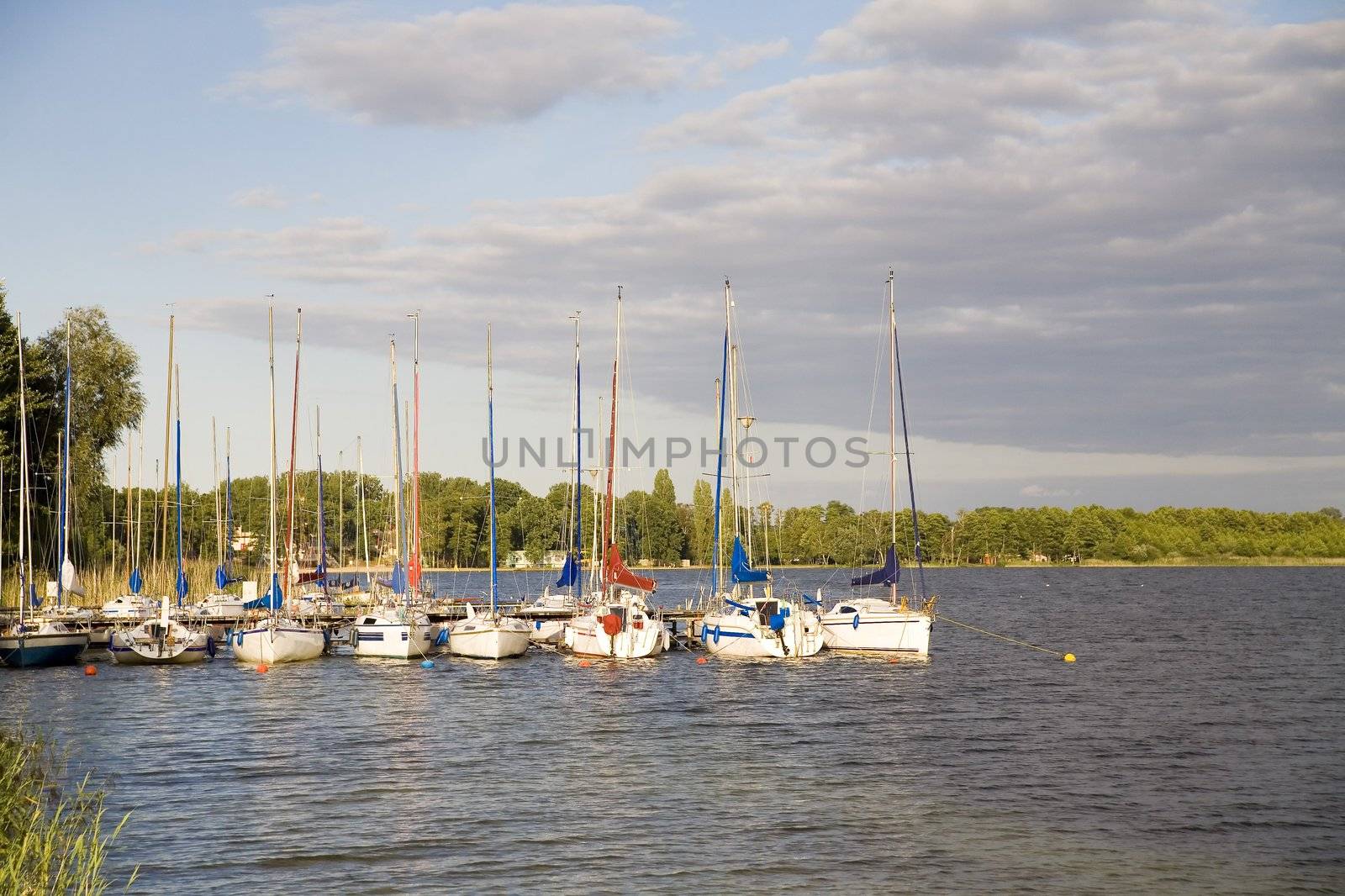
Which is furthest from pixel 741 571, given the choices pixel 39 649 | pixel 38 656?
pixel 38 656

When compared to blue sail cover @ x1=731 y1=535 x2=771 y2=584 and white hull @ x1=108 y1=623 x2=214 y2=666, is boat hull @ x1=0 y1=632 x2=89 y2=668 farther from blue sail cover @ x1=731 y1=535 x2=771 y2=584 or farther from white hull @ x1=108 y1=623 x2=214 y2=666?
blue sail cover @ x1=731 y1=535 x2=771 y2=584

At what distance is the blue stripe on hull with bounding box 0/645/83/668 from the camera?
189ft

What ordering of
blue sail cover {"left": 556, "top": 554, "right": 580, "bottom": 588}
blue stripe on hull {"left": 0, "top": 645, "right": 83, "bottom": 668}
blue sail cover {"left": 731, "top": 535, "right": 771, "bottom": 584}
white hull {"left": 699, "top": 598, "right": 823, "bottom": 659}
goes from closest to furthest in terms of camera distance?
blue stripe on hull {"left": 0, "top": 645, "right": 83, "bottom": 668} → blue sail cover {"left": 731, "top": 535, "right": 771, "bottom": 584} → white hull {"left": 699, "top": 598, "right": 823, "bottom": 659} → blue sail cover {"left": 556, "top": 554, "right": 580, "bottom": 588}

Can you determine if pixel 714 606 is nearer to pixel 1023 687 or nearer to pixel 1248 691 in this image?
pixel 1023 687

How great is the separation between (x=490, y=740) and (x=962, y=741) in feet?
46.4

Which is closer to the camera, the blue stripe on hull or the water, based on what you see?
the water

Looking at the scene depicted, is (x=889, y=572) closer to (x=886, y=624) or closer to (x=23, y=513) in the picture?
(x=886, y=624)

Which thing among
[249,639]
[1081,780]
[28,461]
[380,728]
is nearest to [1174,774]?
[1081,780]

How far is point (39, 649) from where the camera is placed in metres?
57.6

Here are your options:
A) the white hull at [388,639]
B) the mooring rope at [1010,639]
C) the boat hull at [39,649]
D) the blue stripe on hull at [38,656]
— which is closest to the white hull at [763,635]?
the mooring rope at [1010,639]

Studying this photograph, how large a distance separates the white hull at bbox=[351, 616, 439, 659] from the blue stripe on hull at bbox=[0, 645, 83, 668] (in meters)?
12.5

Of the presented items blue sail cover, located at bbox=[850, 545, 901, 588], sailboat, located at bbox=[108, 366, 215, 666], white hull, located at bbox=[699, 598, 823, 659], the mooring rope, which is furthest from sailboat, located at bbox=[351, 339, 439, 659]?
the mooring rope

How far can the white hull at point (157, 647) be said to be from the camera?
59.2 meters

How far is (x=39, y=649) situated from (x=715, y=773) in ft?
126
